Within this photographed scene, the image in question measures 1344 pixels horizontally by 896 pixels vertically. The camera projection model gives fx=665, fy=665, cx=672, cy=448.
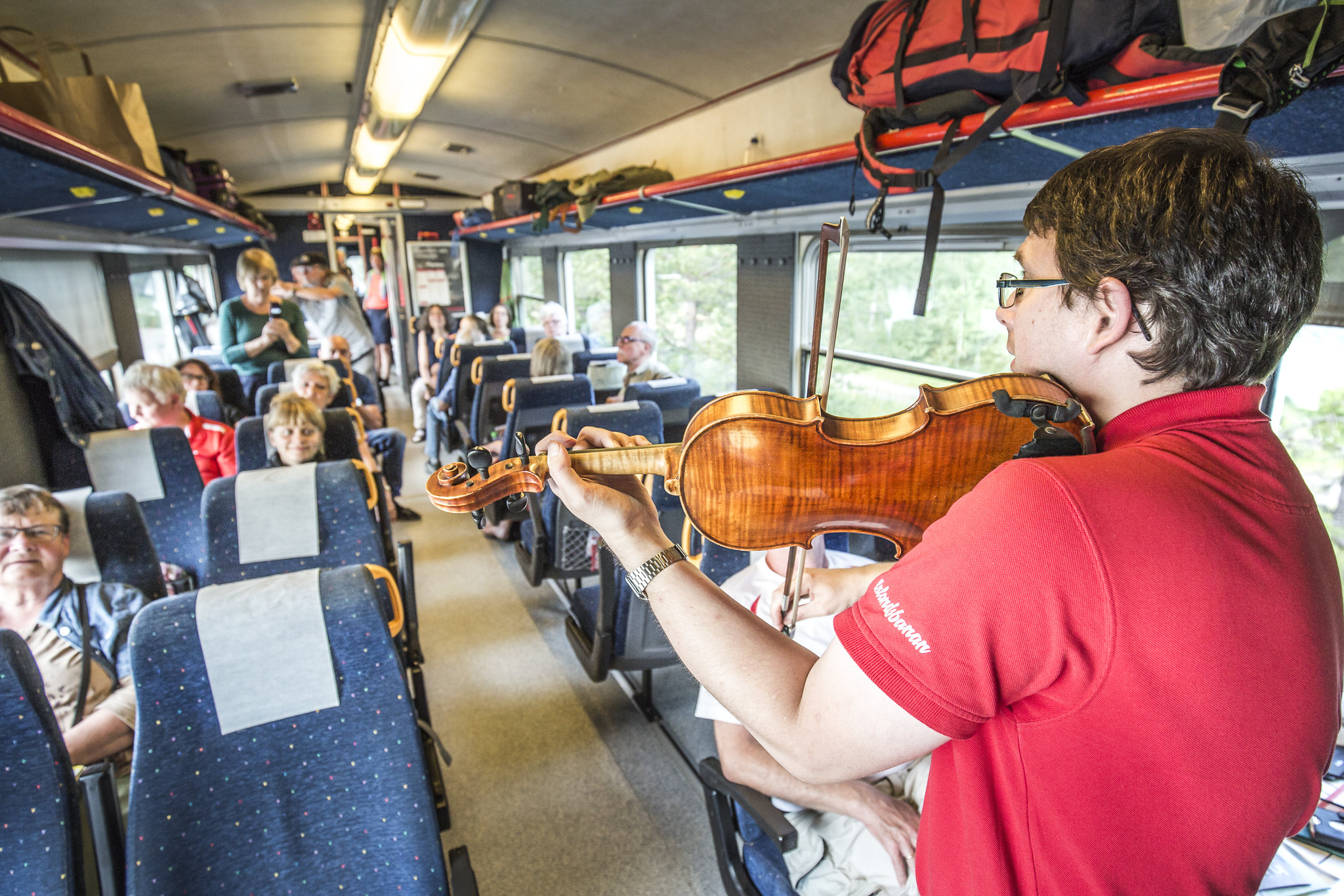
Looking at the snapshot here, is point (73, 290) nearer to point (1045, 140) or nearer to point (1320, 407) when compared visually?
point (1045, 140)

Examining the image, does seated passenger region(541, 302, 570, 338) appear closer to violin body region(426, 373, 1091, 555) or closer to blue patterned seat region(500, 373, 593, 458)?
blue patterned seat region(500, 373, 593, 458)

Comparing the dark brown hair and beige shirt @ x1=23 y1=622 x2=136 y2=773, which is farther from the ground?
the dark brown hair

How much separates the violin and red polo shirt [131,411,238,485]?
3.35 metres

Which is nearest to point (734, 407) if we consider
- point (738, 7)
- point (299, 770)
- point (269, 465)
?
point (299, 770)

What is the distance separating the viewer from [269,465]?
3451 mm

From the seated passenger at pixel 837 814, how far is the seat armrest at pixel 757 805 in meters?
0.04

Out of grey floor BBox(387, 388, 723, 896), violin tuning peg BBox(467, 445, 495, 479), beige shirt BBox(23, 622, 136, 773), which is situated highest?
violin tuning peg BBox(467, 445, 495, 479)

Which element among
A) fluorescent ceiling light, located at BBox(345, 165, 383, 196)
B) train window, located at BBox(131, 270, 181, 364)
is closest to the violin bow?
train window, located at BBox(131, 270, 181, 364)

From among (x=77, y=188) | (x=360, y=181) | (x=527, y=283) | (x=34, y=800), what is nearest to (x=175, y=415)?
(x=77, y=188)

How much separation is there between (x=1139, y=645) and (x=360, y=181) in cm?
1154

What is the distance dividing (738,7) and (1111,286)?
2990mm

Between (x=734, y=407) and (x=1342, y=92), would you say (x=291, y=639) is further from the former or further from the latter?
(x=1342, y=92)

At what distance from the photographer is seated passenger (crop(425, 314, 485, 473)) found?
6793 millimetres

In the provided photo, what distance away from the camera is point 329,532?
2.55 meters
